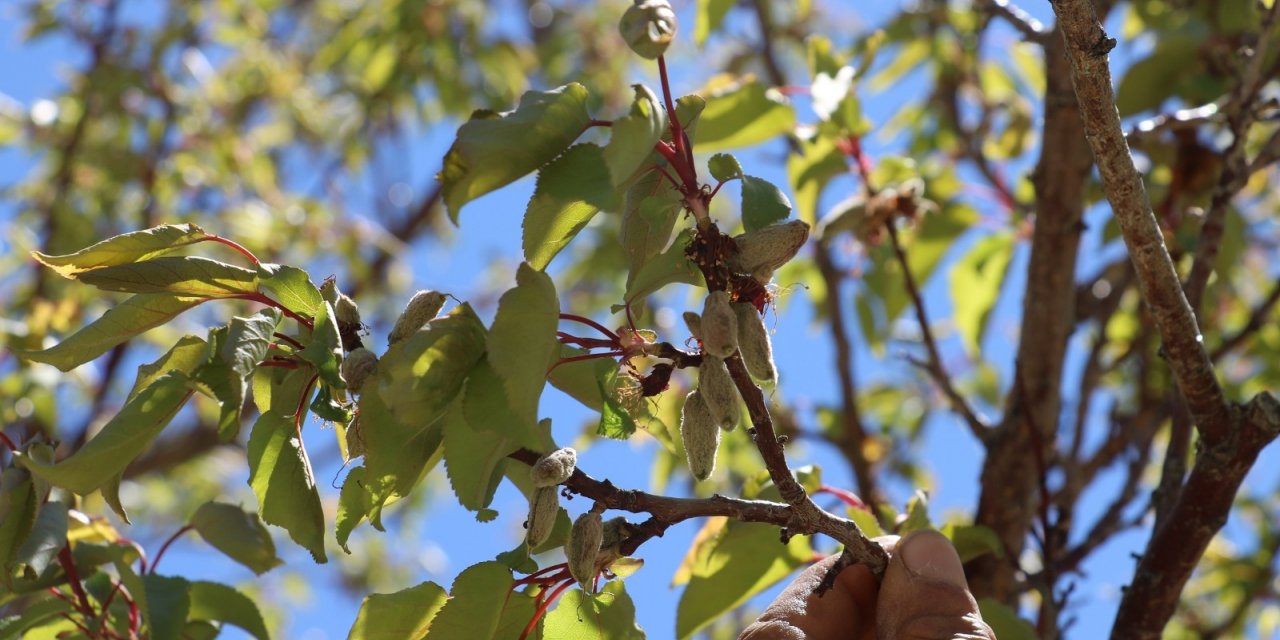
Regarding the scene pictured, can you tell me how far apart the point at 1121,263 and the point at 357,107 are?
340 centimetres

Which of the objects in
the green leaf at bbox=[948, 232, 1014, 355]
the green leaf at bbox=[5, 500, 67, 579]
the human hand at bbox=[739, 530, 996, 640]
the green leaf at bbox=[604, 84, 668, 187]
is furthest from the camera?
the green leaf at bbox=[948, 232, 1014, 355]

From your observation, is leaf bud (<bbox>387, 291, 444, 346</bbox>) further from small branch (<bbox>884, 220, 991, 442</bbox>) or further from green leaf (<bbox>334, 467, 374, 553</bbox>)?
small branch (<bbox>884, 220, 991, 442</bbox>)

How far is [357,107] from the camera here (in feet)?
17.0

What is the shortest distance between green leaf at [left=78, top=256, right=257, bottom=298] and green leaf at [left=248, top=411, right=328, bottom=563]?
129 mm

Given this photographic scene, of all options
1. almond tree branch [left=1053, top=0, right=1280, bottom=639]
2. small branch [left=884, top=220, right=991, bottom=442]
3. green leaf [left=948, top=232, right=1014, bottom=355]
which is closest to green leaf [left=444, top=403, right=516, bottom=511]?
almond tree branch [left=1053, top=0, right=1280, bottom=639]

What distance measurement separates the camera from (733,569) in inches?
60.6

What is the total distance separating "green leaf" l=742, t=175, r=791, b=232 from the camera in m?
1.10

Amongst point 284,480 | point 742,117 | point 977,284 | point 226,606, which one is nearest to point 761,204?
point 284,480

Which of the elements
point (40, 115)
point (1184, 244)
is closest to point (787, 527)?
point (1184, 244)

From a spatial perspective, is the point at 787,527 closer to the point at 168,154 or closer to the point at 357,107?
the point at 168,154

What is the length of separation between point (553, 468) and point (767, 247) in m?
0.27

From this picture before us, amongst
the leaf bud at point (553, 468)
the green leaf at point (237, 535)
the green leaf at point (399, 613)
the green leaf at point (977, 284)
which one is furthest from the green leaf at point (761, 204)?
the green leaf at point (977, 284)

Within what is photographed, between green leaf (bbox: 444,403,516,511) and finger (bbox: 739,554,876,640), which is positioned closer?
green leaf (bbox: 444,403,516,511)

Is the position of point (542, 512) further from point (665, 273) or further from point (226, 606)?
point (226, 606)
